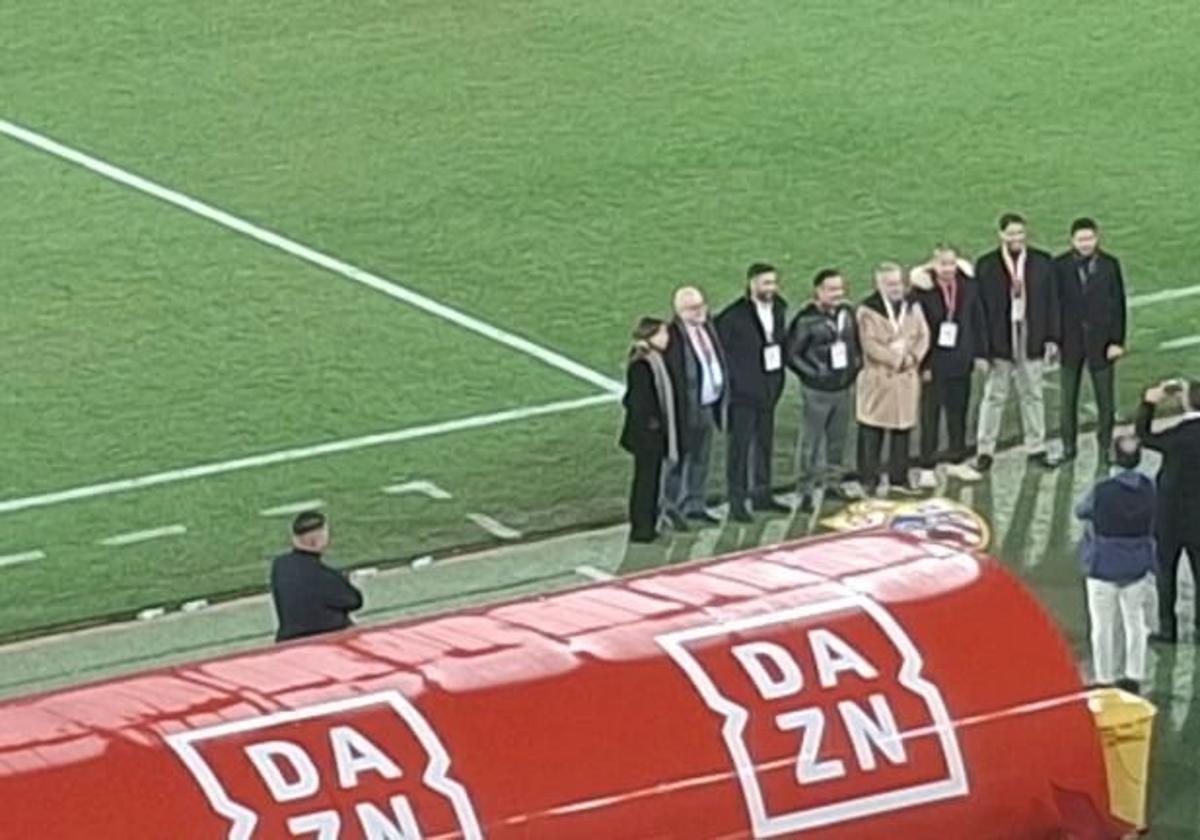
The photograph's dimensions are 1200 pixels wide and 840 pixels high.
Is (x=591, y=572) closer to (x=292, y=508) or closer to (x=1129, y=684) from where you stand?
(x=292, y=508)

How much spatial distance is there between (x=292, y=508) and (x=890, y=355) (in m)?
3.72

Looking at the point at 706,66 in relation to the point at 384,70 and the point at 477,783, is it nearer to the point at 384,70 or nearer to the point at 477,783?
the point at 384,70

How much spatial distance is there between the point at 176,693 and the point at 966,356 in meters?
9.09

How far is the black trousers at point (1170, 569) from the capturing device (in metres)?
17.1

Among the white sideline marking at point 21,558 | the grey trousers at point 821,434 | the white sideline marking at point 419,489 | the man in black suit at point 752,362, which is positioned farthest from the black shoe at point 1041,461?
the white sideline marking at point 21,558

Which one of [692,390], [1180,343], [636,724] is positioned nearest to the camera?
[636,724]

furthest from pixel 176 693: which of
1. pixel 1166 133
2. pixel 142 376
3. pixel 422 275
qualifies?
pixel 1166 133

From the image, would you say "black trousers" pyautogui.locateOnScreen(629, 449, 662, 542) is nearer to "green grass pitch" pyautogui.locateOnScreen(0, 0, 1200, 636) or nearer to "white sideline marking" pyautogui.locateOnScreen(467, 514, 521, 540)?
"green grass pitch" pyautogui.locateOnScreen(0, 0, 1200, 636)

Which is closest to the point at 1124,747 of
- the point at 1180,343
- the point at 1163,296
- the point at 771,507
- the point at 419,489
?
the point at 771,507

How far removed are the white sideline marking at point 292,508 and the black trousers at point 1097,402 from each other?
15.1ft

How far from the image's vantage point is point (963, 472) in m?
20.1

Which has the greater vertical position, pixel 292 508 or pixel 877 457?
pixel 877 457

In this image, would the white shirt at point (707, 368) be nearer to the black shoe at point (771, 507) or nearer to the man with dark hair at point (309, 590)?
the black shoe at point (771, 507)

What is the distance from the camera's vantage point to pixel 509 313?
23609 millimetres
